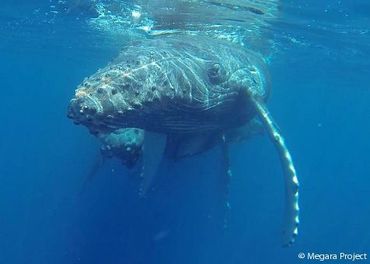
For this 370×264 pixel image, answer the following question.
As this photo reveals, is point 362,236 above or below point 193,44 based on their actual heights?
below

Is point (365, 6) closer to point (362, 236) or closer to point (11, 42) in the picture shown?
point (11, 42)

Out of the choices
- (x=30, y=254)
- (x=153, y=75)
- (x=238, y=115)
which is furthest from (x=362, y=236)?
(x=153, y=75)

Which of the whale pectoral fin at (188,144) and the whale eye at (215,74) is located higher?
the whale eye at (215,74)

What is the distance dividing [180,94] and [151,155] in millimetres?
3156

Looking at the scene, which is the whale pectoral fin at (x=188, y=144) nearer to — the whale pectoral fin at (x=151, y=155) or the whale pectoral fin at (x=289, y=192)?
the whale pectoral fin at (x=151, y=155)

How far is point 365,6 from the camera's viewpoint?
1548 cm

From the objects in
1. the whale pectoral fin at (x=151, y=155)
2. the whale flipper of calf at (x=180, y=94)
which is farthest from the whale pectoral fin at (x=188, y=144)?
the whale pectoral fin at (x=151, y=155)

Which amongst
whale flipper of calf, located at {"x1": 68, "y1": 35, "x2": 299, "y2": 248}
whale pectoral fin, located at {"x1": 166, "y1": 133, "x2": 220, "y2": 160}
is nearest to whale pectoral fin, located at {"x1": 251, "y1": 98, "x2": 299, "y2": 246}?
whale flipper of calf, located at {"x1": 68, "y1": 35, "x2": 299, "y2": 248}

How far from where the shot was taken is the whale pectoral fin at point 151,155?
10.7 meters

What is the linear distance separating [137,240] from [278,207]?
1770cm

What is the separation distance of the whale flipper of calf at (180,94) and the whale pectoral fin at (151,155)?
27.8 inches

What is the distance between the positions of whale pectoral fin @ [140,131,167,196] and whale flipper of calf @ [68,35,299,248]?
71 centimetres

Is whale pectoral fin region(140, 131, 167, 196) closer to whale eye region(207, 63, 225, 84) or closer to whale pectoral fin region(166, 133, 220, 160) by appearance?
whale pectoral fin region(166, 133, 220, 160)

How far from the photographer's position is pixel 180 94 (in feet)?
28.4
